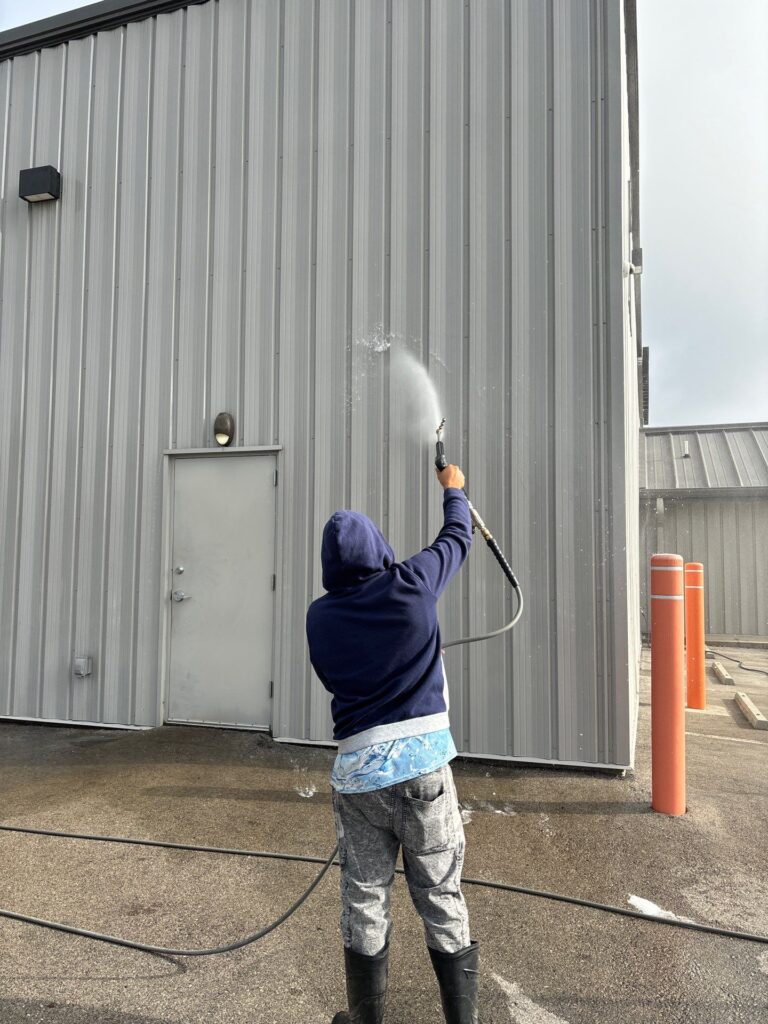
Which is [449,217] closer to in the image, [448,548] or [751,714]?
[448,548]

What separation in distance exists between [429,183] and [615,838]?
458cm

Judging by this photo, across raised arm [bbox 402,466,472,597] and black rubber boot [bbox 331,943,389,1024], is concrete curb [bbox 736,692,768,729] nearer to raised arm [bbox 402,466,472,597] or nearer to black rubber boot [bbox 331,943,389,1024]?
raised arm [bbox 402,466,472,597]

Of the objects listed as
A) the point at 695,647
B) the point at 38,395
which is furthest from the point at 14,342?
the point at 695,647

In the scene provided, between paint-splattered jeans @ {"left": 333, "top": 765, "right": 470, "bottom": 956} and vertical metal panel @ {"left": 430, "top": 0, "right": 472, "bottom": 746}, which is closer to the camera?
paint-splattered jeans @ {"left": 333, "top": 765, "right": 470, "bottom": 956}

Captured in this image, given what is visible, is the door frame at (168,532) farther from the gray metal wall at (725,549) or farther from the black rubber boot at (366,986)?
the gray metal wall at (725,549)

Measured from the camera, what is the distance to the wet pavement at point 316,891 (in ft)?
→ 7.40

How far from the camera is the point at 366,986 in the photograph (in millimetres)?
1949

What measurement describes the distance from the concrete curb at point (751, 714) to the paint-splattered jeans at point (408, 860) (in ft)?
16.9

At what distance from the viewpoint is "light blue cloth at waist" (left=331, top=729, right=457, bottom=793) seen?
1.94 meters

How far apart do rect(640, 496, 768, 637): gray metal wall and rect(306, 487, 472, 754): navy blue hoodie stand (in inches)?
490

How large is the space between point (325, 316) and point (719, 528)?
35.4 feet

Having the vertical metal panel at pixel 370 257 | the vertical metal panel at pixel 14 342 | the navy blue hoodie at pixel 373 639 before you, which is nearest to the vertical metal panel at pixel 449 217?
the vertical metal panel at pixel 370 257

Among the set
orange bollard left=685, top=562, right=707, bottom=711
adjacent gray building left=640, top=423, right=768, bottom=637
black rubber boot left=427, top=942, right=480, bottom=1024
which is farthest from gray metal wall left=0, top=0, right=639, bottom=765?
adjacent gray building left=640, top=423, right=768, bottom=637

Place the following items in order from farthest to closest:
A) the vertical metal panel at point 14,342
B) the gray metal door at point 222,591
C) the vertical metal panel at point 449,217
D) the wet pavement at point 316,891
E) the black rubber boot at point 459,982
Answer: the vertical metal panel at point 14,342 < the gray metal door at point 222,591 < the vertical metal panel at point 449,217 < the wet pavement at point 316,891 < the black rubber boot at point 459,982
